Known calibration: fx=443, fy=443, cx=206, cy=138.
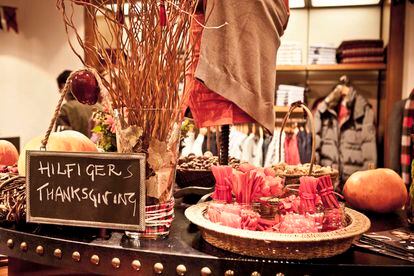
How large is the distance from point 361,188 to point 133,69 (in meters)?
0.75

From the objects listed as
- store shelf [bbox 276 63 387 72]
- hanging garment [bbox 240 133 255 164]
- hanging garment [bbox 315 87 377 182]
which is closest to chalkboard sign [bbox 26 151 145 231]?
hanging garment [bbox 240 133 255 164]

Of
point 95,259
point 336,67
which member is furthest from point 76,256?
point 336,67

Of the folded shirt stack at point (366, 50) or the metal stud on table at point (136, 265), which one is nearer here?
the metal stud on table at point (136, 265)

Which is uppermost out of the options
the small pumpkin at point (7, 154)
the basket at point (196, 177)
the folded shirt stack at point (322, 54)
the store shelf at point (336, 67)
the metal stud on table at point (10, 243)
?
the folded shirt stack at point (322, 54)

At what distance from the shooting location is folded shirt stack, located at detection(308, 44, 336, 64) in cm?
382

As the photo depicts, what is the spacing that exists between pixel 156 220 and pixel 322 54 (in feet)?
10.6

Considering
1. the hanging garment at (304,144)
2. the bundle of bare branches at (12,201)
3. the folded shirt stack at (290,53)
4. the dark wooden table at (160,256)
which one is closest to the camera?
the dark wooden table at (160,256)

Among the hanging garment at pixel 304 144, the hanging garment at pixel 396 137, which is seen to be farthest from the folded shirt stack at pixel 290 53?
the hanging garment at pixel 396 137

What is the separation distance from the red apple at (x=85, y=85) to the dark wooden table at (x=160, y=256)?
310mm

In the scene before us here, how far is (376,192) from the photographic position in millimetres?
1245

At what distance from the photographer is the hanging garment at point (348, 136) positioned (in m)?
3.64

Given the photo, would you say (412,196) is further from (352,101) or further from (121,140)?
(352,101)

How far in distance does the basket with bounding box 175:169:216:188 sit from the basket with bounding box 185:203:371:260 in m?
0.55

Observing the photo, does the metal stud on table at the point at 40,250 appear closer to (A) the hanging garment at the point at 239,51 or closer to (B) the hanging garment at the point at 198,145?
(A) the hanging garment at the point at 239,51
